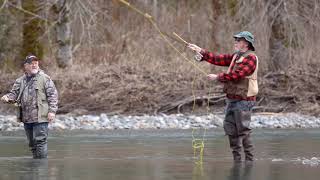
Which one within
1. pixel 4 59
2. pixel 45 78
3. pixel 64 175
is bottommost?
pixel 64 175

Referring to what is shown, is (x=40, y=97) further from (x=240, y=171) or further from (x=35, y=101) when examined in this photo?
(x=240, y=171)

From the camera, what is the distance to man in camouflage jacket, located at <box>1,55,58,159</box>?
13.1m

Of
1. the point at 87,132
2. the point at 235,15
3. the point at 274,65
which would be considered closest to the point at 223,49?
the point at 235,15

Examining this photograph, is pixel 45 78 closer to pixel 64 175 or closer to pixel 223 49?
pixel 64 175

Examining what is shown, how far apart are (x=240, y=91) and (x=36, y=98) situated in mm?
3124

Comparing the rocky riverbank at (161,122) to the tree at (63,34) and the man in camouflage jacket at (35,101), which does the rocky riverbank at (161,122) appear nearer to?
the tree at (63,34)

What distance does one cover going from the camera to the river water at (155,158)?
1091 cm

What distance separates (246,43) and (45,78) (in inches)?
125

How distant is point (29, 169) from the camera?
11695 mm

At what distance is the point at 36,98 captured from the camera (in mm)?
13109

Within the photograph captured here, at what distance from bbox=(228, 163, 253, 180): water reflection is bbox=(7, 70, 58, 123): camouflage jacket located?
3051 mm

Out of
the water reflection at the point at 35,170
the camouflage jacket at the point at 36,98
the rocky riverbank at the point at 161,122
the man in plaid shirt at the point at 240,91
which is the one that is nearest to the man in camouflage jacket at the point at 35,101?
the camouflage jacket at the point at 36,98

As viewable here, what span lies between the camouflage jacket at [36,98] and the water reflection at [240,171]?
3.05m

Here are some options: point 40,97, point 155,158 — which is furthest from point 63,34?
point 155,158
